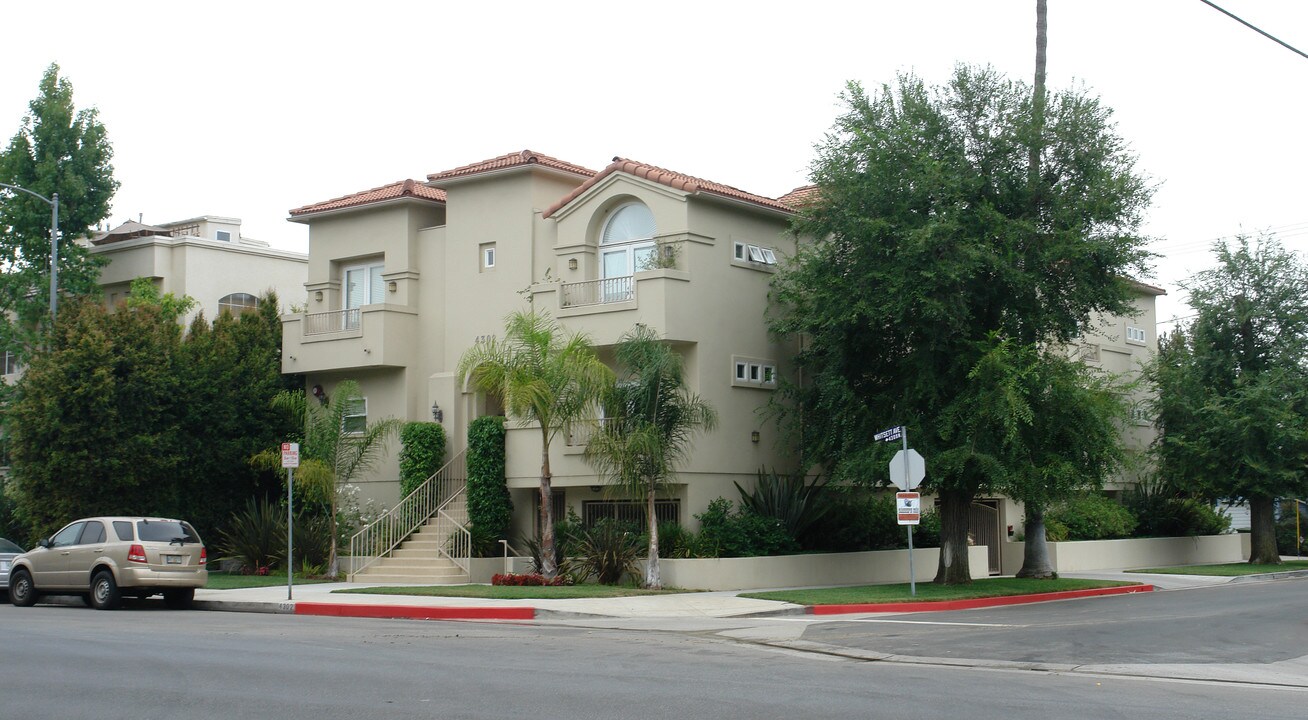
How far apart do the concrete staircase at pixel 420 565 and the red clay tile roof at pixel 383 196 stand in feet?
27.8

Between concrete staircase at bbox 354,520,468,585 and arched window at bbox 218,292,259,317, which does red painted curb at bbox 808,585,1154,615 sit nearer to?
concrete staircase at bbox 354,520,468,585

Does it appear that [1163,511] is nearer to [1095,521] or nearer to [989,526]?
[1095,521]

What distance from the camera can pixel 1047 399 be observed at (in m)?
24.9

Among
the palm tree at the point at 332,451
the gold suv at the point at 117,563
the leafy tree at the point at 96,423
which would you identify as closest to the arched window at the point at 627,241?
the palm tree at the point at 332,451

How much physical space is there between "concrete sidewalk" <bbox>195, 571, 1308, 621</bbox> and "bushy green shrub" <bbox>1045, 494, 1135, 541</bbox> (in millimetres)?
10728

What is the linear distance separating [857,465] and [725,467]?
3442 millimetres

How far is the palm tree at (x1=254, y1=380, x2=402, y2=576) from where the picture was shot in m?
27.3

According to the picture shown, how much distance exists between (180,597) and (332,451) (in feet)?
19.0

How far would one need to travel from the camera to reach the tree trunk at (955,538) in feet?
85.8

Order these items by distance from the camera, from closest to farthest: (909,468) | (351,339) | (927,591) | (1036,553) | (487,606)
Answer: (487,606) < (909,468) < (927,591) < (1036,553) < (351,339)

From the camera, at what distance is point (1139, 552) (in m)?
37.1

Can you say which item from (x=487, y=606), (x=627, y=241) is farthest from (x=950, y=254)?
(x=487, y=606)

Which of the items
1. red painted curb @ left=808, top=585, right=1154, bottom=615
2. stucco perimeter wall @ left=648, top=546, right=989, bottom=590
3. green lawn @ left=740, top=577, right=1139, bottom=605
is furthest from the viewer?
stucco perimeter wall @ left=648, top=546, right=989, bottom=590

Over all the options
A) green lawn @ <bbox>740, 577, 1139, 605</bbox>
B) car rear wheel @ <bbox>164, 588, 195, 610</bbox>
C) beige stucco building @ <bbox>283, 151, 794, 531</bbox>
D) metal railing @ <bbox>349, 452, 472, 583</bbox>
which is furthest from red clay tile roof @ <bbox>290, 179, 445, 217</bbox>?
green lawn @ <bbox>740, 577, 1139, 605</bbox>
